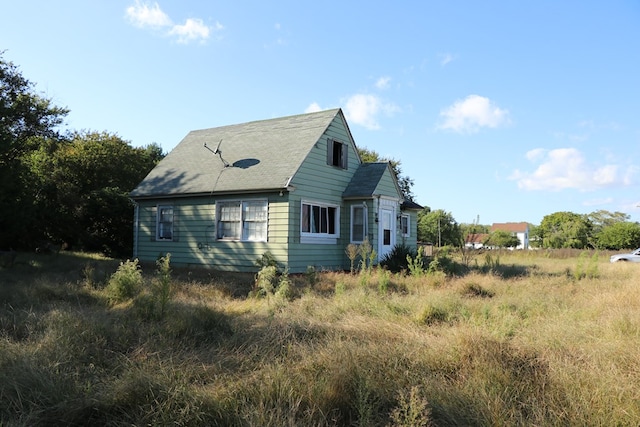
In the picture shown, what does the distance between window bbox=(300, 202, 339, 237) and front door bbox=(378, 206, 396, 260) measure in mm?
1575

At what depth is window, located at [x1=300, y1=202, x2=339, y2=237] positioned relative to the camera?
1608 cm

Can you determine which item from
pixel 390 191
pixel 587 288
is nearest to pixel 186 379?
pixel 587 288

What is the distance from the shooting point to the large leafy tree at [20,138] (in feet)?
54.9

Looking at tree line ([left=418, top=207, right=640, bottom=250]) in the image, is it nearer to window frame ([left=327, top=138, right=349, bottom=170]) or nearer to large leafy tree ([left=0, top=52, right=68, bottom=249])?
window frame ([left=327, top=138, right=349, bottom=170])

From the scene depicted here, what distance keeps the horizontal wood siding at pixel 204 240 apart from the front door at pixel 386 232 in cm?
394

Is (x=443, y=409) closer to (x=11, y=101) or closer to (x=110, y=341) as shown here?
(x=110, y=341)

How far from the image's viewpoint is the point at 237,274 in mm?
15250

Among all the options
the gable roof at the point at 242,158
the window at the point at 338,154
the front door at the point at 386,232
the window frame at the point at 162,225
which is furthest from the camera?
the window frame at the point at 162,225

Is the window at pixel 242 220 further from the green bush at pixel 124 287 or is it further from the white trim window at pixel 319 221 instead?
the green bush at pixel 124 287

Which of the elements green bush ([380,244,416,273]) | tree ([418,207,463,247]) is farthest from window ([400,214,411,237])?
tree ([418,207,463,247])

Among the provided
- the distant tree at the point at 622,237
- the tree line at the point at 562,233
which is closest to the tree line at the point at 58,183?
the tree line at the point at 562,233

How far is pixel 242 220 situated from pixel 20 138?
11.1 meters

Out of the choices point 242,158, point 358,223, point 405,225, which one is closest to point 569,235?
point 405,225

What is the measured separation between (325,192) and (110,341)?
37.7 feet
